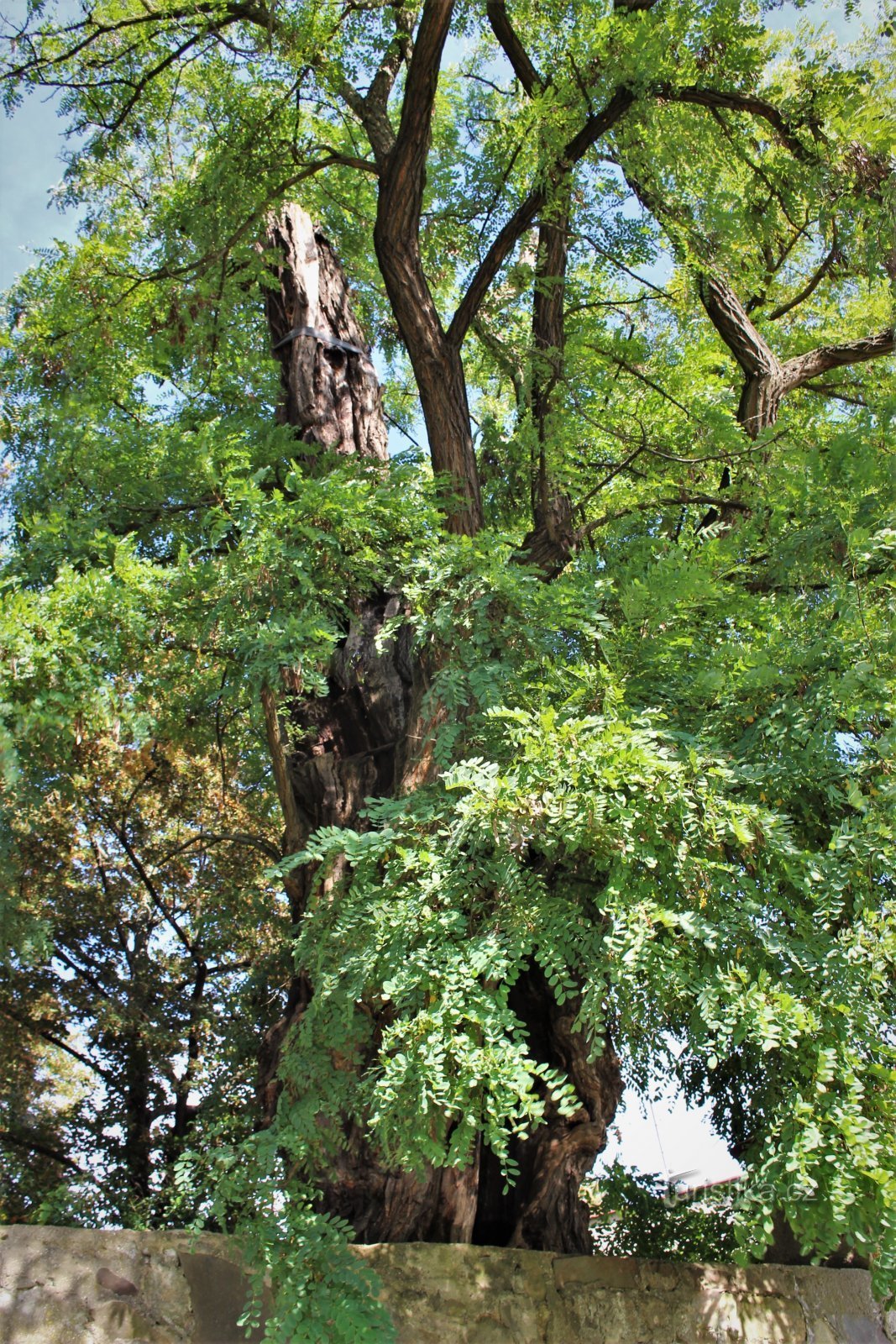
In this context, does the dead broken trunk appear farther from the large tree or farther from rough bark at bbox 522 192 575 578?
rough bark at bbox 522 192 575 578

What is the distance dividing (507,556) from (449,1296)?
106 inches

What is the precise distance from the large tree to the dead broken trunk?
0.02 meters

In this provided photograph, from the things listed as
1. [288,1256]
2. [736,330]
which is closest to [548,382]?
[736,330]

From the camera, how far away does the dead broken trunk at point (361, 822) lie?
4121mm

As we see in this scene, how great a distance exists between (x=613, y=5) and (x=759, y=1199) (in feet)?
20.8

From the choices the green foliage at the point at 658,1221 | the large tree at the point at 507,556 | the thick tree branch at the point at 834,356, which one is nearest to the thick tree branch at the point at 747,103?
the large tree at the point at 507,556

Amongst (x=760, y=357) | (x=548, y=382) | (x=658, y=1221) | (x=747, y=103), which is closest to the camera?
(x=658, y=1221)

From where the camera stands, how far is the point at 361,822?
480 cm

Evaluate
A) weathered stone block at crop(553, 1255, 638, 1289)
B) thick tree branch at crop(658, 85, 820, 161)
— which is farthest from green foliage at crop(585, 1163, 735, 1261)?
thick tree branch at crop(658, 85, 820, 161)

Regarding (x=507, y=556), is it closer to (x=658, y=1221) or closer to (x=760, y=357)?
(x=760, y=357)

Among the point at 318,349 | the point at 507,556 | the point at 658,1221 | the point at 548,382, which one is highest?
the point at 318,349

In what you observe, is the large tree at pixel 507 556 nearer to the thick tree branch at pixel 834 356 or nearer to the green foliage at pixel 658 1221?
the thick tree branch at pixel 834 356

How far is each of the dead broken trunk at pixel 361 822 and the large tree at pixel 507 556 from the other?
0.02 m

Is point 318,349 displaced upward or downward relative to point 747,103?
downward
